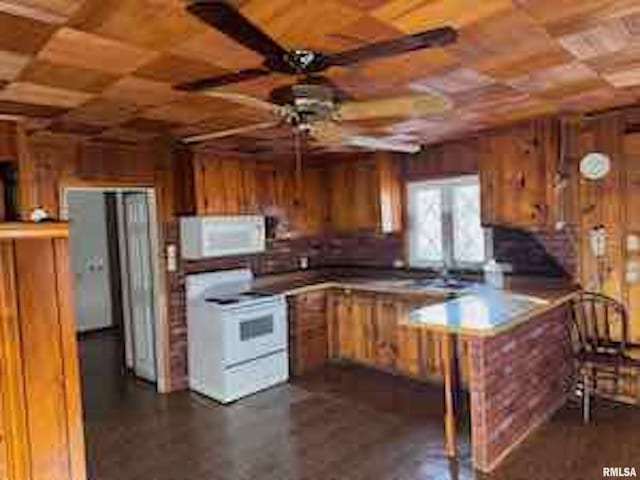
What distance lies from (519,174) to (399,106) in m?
2.30

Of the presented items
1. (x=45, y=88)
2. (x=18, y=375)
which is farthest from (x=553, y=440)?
(x=45, y=88)

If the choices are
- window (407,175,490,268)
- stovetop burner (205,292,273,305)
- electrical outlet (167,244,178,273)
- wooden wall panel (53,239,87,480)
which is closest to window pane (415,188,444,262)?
window (407,175,490,268)

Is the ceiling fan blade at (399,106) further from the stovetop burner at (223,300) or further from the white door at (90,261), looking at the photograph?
the white door at (90,261)

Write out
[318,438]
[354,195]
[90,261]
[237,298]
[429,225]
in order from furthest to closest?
[90,261], [354,195], [429,225], [237,298], [318,438]

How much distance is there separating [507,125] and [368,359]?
8.85 feet

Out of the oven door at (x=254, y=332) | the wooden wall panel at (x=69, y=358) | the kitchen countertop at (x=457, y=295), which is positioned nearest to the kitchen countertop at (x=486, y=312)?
the kitchen countertop at (x=457, y=295)

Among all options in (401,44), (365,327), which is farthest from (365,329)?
(401,44)

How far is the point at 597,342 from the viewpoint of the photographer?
12.7 feet

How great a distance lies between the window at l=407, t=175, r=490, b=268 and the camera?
4879 millimetres

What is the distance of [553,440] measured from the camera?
3314 mm

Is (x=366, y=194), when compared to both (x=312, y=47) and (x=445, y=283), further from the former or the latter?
(x=312, y=47)

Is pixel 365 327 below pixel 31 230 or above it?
below

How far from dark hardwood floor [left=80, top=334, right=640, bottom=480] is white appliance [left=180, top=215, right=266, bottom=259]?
4.51 ft

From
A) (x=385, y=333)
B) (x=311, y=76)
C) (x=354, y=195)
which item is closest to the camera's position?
(x=311, y=76)
